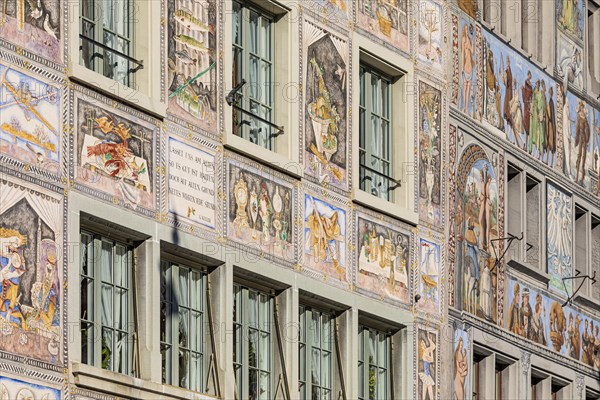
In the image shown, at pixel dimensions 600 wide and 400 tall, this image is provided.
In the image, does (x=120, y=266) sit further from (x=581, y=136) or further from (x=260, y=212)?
(x=581, y=136)

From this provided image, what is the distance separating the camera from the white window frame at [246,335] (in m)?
27.6

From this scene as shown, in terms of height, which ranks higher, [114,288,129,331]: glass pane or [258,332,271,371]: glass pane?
[258,332,271,371]: glass pane

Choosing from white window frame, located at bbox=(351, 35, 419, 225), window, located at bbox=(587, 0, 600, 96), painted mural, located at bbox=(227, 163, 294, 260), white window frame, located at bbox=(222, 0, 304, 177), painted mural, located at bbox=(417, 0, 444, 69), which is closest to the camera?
painted mural, located at bbox=(227, 163, 294, 260)

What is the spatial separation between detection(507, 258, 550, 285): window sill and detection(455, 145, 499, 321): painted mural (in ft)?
1.99

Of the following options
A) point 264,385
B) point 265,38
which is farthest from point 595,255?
point 264,385

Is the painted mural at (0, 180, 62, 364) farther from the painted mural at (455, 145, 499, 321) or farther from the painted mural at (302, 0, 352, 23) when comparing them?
the painted mural at (455, 145, 499, 321)

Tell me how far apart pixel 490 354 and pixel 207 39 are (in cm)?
814

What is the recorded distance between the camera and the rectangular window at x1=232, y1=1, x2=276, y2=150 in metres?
28.3

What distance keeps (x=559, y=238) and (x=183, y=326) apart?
11.2 meters

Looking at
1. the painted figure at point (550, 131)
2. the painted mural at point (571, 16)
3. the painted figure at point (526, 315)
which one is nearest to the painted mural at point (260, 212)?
the painted figure at point (526, 315)

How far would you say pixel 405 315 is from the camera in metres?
30.8

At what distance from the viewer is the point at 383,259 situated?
30.5m

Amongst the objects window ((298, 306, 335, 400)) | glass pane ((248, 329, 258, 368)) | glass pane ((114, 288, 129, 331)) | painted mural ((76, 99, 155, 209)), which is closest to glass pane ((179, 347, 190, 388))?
glass pane ((114, 288, 129, 331))

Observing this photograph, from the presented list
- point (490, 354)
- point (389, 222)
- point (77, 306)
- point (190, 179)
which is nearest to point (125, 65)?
point (190, 179)
